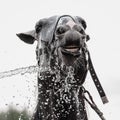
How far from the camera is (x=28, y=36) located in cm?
687

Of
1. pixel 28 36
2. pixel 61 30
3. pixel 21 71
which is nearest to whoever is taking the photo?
pixel 61 30

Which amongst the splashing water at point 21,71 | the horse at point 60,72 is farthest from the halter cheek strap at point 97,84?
the splashing water at point 21,71

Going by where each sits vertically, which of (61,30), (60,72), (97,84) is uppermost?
(61,30)

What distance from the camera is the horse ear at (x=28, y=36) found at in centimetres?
683

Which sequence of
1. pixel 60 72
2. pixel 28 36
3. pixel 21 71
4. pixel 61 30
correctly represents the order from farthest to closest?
pixel 28 36 < pixel 21 71 < pixel 60 72 < pixel 61 30

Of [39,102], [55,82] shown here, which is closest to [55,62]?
[55,82]

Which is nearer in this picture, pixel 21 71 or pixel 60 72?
pixel 60 72

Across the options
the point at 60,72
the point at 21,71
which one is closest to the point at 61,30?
the point at 60,72

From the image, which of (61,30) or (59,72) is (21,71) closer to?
(59,72)

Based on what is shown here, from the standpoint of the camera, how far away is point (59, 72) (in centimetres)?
577

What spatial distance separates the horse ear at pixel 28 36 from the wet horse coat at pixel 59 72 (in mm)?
383

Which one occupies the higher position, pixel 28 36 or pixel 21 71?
pixel 28 36

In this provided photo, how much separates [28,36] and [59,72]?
1.26 meters

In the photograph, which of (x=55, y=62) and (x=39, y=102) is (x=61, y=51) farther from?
(x=39, y=102)
